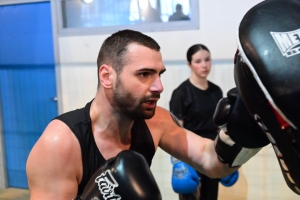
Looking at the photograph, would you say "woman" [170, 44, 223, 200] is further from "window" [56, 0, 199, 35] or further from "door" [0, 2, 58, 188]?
"door" [0, 2, 58, 188]

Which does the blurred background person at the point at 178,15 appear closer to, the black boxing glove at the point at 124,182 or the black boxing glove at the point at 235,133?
the black boxing glove at the point at 235,133

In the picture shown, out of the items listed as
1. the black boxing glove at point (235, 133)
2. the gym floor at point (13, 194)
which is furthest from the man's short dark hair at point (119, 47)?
the gym floor at point (13, 194)

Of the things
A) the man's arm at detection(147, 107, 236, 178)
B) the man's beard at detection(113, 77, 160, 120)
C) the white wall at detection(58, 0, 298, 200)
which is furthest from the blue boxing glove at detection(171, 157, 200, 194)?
the man's beard at detection(113, 77, 160, 120)

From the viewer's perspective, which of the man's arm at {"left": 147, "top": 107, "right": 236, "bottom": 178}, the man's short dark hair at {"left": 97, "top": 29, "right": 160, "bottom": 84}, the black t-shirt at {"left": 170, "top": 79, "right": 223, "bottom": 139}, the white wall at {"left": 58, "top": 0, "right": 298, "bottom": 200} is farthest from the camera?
the white wall at {"left": 58, "top": 0, "right": 298, "bottom": 200}

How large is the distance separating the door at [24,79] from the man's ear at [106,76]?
6.04 ft

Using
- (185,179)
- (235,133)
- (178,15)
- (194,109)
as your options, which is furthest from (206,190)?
(235,133)

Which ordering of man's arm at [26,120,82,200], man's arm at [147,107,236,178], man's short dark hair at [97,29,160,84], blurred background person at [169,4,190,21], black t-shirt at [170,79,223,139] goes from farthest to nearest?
blurred background person at [169,4,190,21], black t-shirt at [170,79,223,139], man's arm at [147,107,236,178], man's short dark hair at [97,29,160,84], man's arm at [26,120,82,200]

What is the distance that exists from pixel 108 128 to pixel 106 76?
0.16m

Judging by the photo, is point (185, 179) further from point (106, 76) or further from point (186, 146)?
point (106, 76)

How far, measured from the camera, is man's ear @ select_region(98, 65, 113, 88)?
1091 mm

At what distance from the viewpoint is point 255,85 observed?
0.74 metres

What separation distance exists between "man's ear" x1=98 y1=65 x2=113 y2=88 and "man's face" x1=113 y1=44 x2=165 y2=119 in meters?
0.03

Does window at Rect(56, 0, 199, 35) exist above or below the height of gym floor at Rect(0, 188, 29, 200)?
above

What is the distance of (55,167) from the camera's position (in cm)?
98
